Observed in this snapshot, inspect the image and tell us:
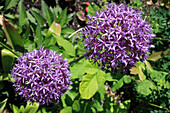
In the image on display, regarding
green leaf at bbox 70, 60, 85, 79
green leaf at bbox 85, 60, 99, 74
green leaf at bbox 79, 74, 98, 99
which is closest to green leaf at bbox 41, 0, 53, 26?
green leaf at bbox 70, 60, 85, 79

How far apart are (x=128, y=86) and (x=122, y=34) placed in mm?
2019

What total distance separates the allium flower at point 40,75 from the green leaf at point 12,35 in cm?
40

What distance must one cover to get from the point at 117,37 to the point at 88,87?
0.59 meters

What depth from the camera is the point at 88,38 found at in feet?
5.41

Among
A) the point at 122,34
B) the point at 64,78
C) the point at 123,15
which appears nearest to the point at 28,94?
the point at 64,78

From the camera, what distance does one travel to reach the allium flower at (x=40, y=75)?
1.62 m

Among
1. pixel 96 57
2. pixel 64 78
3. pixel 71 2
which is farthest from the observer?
pixel 71 2

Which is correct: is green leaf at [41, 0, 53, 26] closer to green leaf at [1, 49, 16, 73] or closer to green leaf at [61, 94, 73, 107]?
green leaf at [1, 49, 16, 73]

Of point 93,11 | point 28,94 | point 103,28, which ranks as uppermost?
point 93,11

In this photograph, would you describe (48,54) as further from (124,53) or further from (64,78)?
(124,53)

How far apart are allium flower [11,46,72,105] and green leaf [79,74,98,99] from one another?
21 cm

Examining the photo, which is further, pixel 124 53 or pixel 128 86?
pixel 128 86

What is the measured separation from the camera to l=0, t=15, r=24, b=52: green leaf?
1815 millimetres

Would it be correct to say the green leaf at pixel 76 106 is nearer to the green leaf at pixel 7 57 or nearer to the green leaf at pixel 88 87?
the green leaf at pixel 88 87
